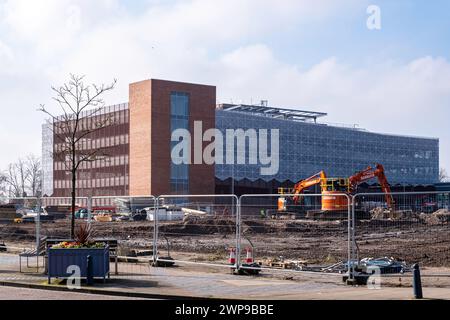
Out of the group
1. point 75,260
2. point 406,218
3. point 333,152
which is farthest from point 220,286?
point 333,152

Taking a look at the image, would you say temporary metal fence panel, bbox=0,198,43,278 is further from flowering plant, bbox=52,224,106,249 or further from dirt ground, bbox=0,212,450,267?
flowering plant, bbox=52,224,106,249

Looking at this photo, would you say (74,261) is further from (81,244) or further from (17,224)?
(17,224)

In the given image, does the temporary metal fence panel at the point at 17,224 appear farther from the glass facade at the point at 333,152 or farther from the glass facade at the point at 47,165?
the glass facade at the point at 47,165

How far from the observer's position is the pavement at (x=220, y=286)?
1678cm

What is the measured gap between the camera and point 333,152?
116062mm

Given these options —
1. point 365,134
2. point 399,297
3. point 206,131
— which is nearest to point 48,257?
point 399,297

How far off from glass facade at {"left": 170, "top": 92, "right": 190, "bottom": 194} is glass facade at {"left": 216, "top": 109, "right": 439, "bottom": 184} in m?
5.60

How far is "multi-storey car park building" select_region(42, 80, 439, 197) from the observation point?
9569cm

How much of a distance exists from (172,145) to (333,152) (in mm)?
30288

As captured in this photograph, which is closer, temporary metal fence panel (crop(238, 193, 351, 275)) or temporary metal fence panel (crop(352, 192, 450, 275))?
temporary metal fence panel (crop(352, 192, 450, 275))

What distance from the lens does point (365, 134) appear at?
394ft

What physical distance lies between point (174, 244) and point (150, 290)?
13260 mm

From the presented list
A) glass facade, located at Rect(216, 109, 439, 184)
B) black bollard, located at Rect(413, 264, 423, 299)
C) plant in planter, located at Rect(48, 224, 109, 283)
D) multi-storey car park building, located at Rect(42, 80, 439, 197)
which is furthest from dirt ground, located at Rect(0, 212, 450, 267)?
glass facade, located at Rect(216, 109, 439, 184)
